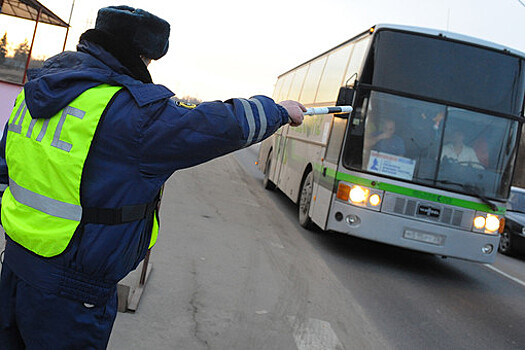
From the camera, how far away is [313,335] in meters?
4.64

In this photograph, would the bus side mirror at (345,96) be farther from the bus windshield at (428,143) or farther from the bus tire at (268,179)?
the bus tire at (268,179)

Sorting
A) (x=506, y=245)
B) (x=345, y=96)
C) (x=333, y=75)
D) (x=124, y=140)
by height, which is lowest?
(x=506, y=245)

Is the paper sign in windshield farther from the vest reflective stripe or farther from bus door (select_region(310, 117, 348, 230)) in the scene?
the vest reflective stripe

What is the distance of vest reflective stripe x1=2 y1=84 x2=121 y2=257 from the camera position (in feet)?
6.01

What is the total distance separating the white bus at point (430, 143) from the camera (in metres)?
7.57

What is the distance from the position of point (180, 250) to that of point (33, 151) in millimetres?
4898

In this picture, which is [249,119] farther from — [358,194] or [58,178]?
[358,194]

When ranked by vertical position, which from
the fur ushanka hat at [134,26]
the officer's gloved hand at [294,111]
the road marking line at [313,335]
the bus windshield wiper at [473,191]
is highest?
the fur ushanka hat at [134,26]

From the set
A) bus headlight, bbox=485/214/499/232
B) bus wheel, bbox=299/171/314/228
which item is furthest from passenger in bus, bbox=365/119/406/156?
bus wheel, bbox=299/171/314/228

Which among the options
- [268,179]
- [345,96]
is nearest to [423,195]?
[345,96]

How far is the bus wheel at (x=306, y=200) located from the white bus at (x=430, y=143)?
1.65m

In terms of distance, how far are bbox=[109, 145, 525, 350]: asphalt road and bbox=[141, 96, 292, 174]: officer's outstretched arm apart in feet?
7.60

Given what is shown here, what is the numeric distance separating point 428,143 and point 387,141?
577 mm

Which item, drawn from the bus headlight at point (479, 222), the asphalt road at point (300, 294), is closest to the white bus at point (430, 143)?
the bus headlight at point (479, 222)
